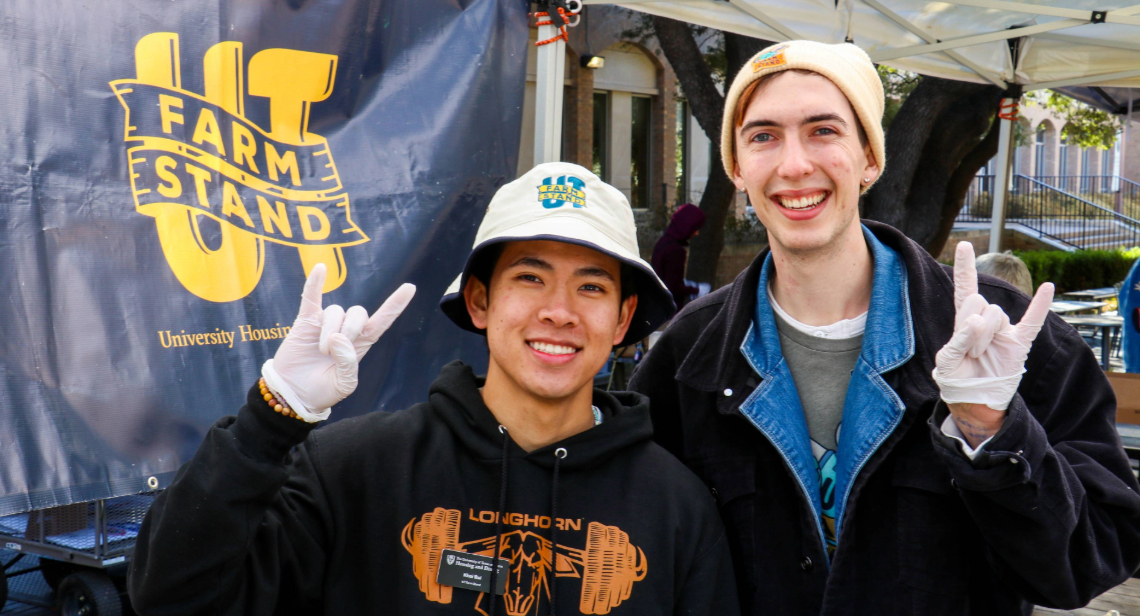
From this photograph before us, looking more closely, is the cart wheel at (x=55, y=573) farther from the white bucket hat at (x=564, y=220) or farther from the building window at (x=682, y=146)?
the building window at (x=682, y=146)

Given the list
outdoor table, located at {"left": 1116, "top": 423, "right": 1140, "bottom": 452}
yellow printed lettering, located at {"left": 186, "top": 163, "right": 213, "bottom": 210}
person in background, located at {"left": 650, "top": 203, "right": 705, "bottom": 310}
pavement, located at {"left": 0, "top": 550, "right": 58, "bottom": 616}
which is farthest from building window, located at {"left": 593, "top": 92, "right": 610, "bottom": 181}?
yellow printed lettering, located at {"left": 186, "top": 163, "right": 213, "bottom": 210}

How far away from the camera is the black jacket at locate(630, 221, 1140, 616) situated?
64.1 inches

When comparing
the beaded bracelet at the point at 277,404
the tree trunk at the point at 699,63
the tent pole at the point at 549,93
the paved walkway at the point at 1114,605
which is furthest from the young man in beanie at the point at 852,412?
the tree trunk at the point at 699,63

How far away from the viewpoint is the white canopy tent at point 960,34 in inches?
183

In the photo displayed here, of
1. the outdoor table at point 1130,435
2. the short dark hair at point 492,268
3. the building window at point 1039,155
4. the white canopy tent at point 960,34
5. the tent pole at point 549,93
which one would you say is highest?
the building window at point 1039,155

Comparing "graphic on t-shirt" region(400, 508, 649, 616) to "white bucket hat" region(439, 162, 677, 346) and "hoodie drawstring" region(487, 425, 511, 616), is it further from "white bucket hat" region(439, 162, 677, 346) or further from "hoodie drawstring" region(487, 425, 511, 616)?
"white bucket hat" region(439, 162, 677, 346)

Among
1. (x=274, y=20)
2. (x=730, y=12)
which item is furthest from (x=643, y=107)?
(x=274, y=20)

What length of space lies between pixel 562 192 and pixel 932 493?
3.40ft

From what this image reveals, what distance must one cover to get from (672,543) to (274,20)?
2.41 meters

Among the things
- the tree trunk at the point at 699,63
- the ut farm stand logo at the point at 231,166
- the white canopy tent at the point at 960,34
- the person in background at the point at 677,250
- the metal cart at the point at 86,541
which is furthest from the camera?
the tree trunk at the point at 699,63

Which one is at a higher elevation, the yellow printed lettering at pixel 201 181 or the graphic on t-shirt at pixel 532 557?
the yellow printed lettering at pixel 201 181

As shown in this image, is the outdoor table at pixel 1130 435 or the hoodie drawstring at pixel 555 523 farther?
the outdoor table at pixel 1130 435

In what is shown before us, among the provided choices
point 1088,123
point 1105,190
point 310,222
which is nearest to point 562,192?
point 310,222

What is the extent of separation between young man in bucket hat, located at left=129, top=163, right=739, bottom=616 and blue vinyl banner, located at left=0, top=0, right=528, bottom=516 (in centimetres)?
136
